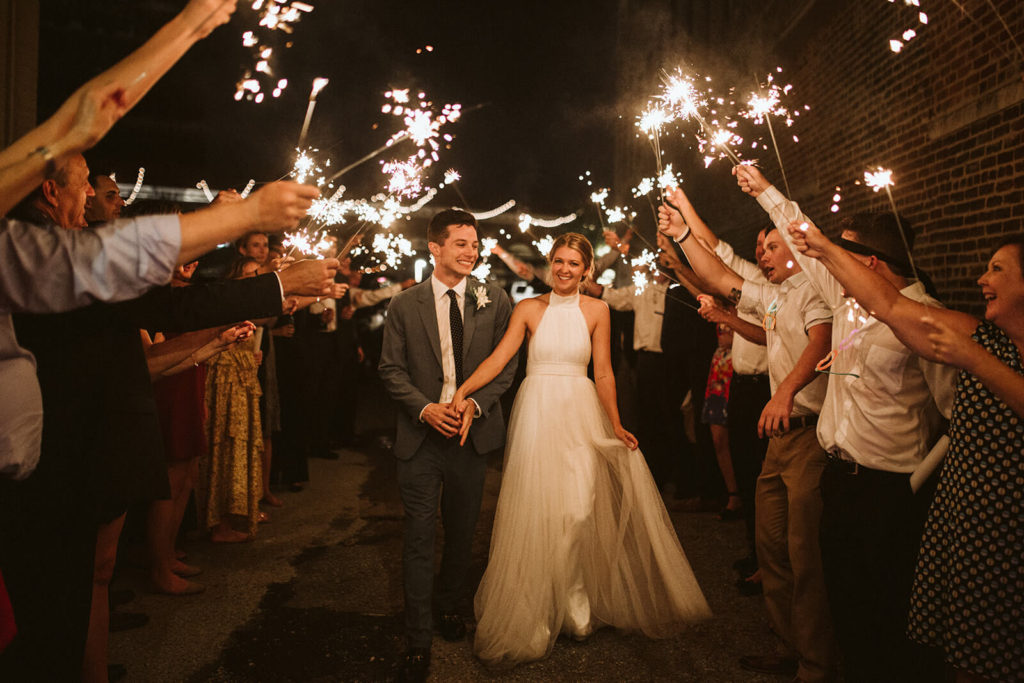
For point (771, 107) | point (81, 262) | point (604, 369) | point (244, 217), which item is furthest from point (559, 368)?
point (771, 107)

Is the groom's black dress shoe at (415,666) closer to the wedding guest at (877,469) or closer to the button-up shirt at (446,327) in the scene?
the button-up shirt at (446,327)

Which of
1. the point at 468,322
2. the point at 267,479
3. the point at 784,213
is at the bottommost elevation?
the point at 267,479

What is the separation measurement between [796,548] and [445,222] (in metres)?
2.70

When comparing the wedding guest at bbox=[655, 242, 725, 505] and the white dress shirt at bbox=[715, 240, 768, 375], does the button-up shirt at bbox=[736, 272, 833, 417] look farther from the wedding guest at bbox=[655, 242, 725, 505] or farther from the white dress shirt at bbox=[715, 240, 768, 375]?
the wedding guest at bbox=[655, 242, 725, 505]

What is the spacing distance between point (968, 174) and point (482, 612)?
15.0 feet

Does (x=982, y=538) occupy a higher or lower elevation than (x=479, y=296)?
lower

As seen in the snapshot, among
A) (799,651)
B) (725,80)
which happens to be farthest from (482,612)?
(725,80)

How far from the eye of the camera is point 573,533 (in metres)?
3.80

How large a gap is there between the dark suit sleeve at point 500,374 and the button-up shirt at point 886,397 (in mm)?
1799

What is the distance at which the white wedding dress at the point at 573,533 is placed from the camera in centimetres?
370

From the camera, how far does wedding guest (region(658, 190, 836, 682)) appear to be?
3.40 metres

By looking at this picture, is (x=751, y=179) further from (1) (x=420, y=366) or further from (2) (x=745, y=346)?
(1) (x=420, y=366)

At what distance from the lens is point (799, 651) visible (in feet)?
11.3

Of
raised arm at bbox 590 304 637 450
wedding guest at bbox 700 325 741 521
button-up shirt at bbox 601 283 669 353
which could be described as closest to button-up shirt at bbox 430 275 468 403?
raised arm at bbox 590 304 637 450
